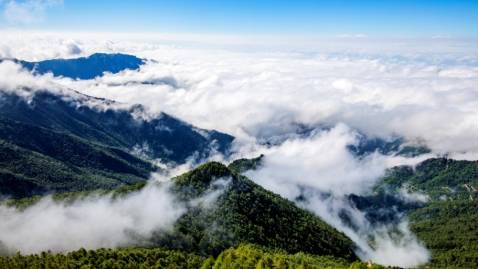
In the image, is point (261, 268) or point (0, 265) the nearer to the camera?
point (261, 268)

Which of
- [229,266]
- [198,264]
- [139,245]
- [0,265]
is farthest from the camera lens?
[139,245]

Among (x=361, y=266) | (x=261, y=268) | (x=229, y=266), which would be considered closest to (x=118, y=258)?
(x=229, y=266)

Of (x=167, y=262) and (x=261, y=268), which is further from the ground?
(x=261, y=268)

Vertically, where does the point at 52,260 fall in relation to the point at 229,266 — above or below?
below

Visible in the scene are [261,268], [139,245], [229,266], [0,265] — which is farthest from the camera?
[139,245]

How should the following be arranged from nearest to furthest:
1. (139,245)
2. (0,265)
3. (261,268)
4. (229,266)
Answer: (261,268), (229,266), (0,265), (139,245)

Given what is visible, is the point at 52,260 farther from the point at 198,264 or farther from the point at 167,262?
the point at 198,264

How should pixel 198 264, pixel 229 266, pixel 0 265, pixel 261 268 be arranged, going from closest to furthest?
pixel 261 268 < pixel 229 266 < pixel 0 265 < pixel 198 264

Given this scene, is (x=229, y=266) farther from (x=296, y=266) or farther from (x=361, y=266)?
(x=361, y=266)

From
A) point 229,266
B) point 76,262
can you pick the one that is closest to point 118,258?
point 76,262
